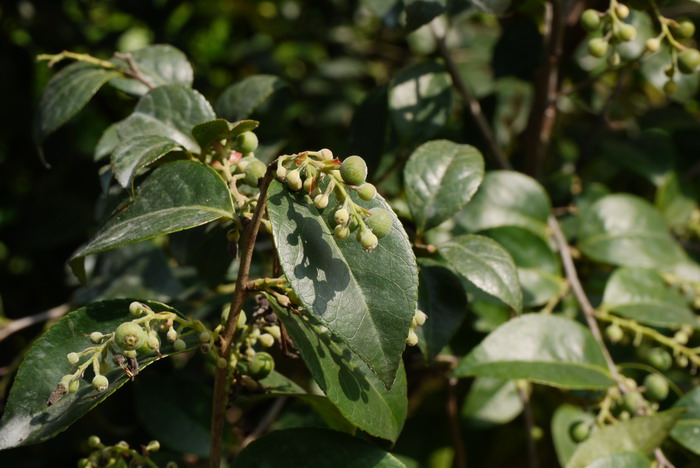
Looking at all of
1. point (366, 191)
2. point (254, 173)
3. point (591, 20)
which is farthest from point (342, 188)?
point (591, 20)

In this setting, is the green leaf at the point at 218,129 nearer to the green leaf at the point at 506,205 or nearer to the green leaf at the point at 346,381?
the green leaf at the point at 346,381

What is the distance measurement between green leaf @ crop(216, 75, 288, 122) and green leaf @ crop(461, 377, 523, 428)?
0.68 m

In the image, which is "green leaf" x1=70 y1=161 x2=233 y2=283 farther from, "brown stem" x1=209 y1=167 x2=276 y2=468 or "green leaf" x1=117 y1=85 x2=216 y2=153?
"green leaf" x1=117 y1=85 x2=216 y2=153

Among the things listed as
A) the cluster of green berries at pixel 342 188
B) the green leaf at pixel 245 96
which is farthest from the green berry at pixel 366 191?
the green leaf at pixel 245 96

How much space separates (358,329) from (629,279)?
2.40ft

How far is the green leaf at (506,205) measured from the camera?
1.33 meters

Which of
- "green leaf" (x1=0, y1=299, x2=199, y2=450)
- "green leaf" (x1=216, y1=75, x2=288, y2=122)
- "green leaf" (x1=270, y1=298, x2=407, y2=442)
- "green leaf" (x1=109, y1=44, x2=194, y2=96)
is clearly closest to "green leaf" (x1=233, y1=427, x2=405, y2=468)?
"green leaf" (x1=270, y1=298, x2=407, y2=442)

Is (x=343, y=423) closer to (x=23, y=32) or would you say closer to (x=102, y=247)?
(x=102, y=247)

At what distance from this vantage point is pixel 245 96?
3.97 feet

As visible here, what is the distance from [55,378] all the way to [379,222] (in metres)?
0.42

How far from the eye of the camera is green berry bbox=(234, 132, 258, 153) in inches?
36.5

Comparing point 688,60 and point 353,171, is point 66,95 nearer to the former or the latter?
point 353,171

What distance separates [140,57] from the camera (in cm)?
124

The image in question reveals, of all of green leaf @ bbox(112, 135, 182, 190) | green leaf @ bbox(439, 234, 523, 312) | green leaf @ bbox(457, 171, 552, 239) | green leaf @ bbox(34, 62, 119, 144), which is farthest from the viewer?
green leaf @ bbox(457, 171, 552, 239)
